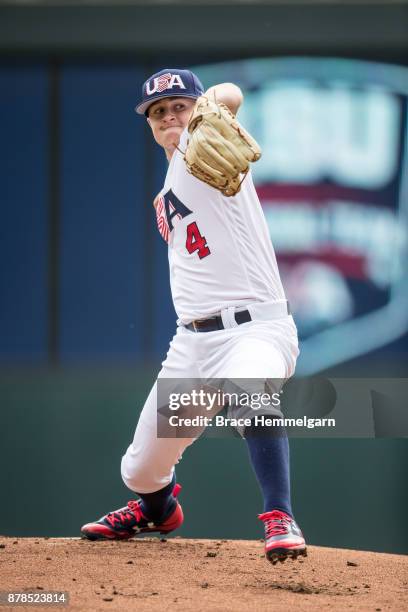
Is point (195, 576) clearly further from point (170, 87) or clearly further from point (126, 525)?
point (170, 87)

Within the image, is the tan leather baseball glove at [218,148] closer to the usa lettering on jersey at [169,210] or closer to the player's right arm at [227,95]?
the player's right arm at [227,95]

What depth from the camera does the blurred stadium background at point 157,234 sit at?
263 inches

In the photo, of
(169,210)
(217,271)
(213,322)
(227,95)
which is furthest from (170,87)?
(213,322)

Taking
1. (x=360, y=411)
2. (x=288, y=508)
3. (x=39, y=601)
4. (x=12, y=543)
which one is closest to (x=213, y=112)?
(x=288, y=508)

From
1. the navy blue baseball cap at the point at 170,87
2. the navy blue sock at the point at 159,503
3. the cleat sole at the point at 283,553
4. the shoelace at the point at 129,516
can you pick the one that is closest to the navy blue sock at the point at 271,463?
the cleat sole at the point at 283,553

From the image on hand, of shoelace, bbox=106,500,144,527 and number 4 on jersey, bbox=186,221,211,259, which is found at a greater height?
number 4 on jersey, bbox=186,221,211,259

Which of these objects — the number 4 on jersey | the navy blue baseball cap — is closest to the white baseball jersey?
the number 4 on jersey

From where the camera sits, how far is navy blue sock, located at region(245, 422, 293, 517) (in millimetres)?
2895

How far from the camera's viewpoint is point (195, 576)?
3213 mm

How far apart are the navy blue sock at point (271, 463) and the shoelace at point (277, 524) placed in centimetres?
3

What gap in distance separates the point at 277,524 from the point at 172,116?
4.23ft

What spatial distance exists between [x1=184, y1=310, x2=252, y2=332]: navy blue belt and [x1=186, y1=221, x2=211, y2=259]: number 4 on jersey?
191 mm

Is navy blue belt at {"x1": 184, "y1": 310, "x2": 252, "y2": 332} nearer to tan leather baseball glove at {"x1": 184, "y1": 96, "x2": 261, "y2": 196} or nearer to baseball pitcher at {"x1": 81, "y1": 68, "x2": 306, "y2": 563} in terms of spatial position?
baseball pitcher at {"x1": 81, "y1": 68, "x2": 306, "y2": 563}

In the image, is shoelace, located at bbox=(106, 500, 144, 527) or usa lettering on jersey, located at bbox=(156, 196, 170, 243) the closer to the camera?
usa lettering on jersey, located at bbox=(156, 196, 170, 243)
